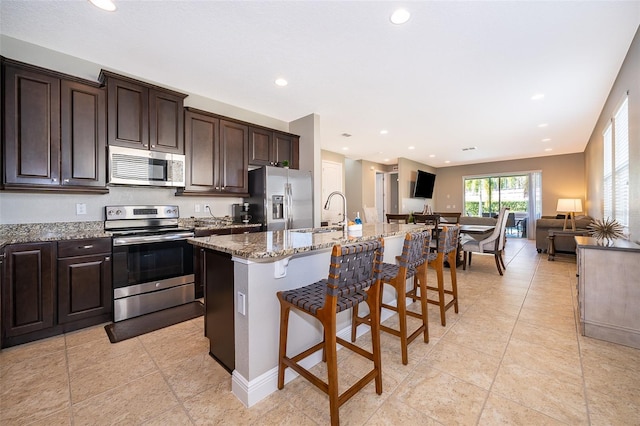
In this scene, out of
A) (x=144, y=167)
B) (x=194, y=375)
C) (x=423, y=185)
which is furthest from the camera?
(x=423, y=185)

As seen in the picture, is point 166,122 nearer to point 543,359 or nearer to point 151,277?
point 151,277

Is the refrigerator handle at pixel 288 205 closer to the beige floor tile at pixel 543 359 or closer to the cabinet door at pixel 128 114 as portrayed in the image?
the cabinet door at pixel 128 114

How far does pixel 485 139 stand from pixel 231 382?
689cm

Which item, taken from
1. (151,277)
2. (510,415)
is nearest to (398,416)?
(510,415)

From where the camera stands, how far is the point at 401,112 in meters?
4.37

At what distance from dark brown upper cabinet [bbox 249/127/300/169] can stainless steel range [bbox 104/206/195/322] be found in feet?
5.14

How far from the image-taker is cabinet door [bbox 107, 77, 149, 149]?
2.78m

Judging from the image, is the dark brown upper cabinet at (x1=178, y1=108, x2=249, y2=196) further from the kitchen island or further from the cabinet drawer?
the kitchen island

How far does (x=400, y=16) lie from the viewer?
2.16 meters

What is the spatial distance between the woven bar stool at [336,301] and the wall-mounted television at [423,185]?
7866mm

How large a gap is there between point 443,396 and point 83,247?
3132 mm

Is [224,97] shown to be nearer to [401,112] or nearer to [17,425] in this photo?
[401,112]

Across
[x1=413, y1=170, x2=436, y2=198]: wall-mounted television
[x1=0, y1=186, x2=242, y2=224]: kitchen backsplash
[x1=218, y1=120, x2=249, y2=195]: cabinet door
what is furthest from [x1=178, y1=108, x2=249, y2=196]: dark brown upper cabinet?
[x1=413, y1=170, x2=436, y2=198]: wall-mounted television

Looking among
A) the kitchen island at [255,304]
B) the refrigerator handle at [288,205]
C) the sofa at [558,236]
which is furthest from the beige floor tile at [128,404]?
the sofa at [558,236]
